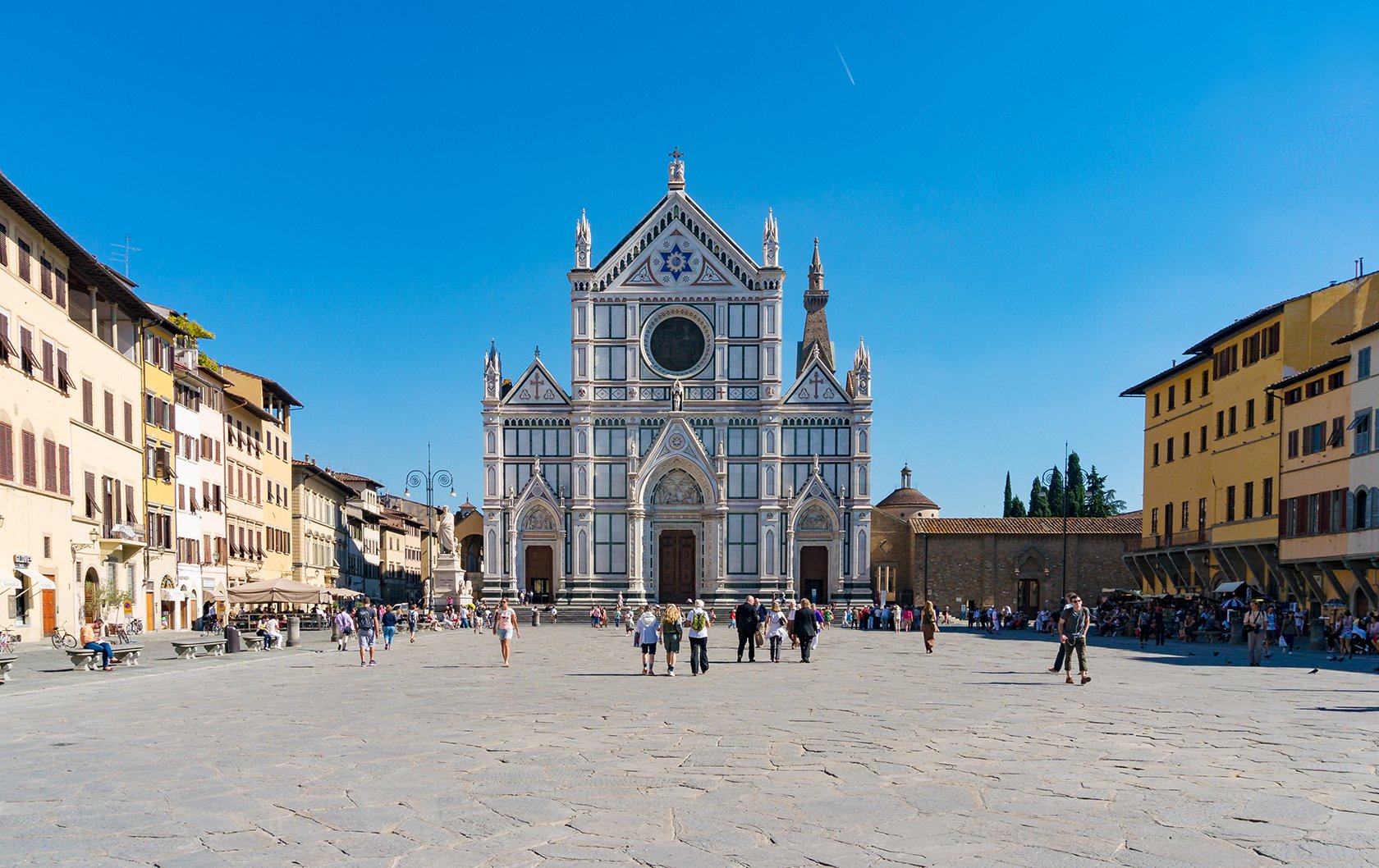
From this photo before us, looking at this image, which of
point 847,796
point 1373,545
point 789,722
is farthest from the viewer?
point 1373,545

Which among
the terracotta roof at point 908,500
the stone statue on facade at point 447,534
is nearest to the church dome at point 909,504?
the terracotta roof at point 908,500

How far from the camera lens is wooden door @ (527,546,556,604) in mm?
65375

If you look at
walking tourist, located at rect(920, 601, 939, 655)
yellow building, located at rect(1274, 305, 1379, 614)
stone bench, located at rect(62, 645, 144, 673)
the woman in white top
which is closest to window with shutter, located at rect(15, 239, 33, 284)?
stone bench, located at rect(62, 645, 144, 673)

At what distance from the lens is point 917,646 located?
36125 millimetres

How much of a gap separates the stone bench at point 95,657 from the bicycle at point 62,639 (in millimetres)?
3254

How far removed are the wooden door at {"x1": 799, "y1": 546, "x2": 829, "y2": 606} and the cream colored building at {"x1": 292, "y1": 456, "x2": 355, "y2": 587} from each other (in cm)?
2407

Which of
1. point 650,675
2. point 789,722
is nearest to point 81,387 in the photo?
point 650,675

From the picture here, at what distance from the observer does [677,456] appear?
65.9m

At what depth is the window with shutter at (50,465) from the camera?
1251 inches

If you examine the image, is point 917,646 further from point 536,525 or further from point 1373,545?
point 536,525

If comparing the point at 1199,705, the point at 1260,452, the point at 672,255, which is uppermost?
the point at 672,255

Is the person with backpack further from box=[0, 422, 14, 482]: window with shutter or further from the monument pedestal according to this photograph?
the monument pedestal

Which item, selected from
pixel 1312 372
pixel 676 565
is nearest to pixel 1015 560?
pixel 676 565

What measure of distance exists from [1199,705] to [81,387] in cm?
2992
